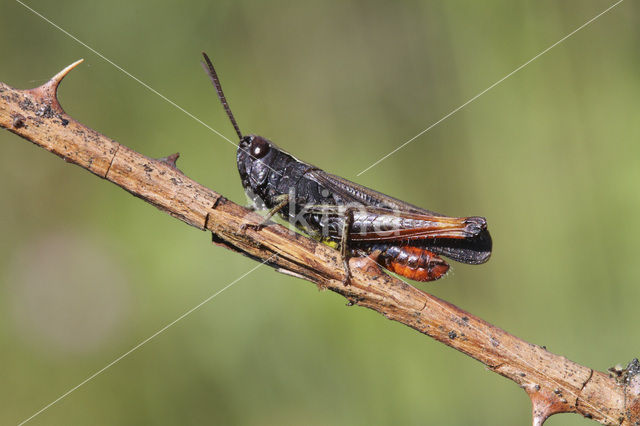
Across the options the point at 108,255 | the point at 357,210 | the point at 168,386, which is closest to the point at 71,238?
the point at 108,255

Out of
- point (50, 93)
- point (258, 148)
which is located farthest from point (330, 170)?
point (50, 93)

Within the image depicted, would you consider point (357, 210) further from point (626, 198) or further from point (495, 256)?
point (626, 198)

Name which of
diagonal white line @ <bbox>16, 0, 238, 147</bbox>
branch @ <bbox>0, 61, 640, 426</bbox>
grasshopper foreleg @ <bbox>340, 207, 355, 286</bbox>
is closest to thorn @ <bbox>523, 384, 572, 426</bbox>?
branch @ <bbox>0, 61, 640, 426</bbox>

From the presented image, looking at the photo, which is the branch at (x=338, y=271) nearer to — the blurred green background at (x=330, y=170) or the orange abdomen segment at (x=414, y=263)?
the orange abdomen segment at (x=414, y=263)

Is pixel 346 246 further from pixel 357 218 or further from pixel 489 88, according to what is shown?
pixel 489 88

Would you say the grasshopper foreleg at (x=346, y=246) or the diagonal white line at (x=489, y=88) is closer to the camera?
the grasshopper foreleg at (x=346, y=246)

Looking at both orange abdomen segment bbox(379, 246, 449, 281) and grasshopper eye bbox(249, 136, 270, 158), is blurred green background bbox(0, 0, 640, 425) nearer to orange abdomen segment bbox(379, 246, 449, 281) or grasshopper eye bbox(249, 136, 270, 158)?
grasshopper eye bbox(249, 136, 270, 158)

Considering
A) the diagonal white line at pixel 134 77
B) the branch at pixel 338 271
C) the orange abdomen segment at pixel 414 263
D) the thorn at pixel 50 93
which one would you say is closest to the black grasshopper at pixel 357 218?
the orange abdomen segment at pixel 414 263
